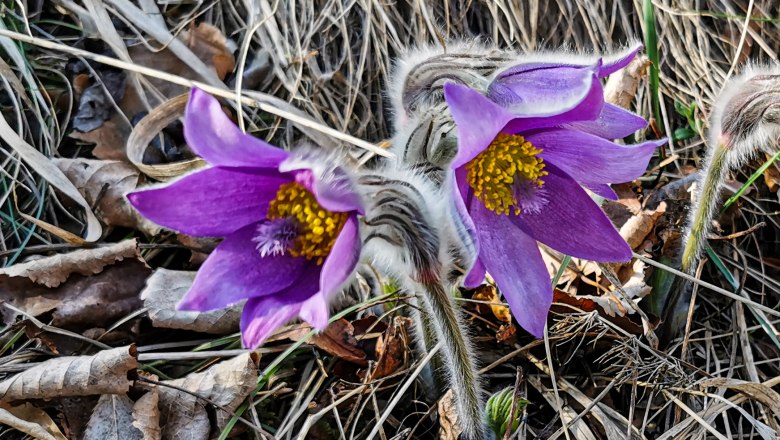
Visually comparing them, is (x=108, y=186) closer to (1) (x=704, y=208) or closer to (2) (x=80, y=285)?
(2) (x=80, y=285)

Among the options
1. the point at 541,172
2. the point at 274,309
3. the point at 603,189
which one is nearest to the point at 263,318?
the point at 274,309

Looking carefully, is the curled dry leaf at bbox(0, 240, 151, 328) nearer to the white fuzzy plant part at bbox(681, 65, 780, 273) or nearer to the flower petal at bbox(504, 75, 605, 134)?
the flower petal at bbox(504, 75, 605, 134)

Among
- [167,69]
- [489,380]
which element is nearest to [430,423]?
[489,380]

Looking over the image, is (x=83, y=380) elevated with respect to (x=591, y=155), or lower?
lower

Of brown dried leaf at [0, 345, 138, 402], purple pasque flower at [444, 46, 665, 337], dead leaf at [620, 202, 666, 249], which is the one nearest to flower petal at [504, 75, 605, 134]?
purple pasque flower at [444, 46, 665, 337]

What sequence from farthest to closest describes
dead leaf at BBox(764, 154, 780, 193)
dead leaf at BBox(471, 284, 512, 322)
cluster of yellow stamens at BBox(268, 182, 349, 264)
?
dead leaf at BBox(764, 154, 780, 193) → dead leaf at BBox(471, 284, 512, 322) → cluster of yellow stamens at BBox(268, 182, 349, 264)
